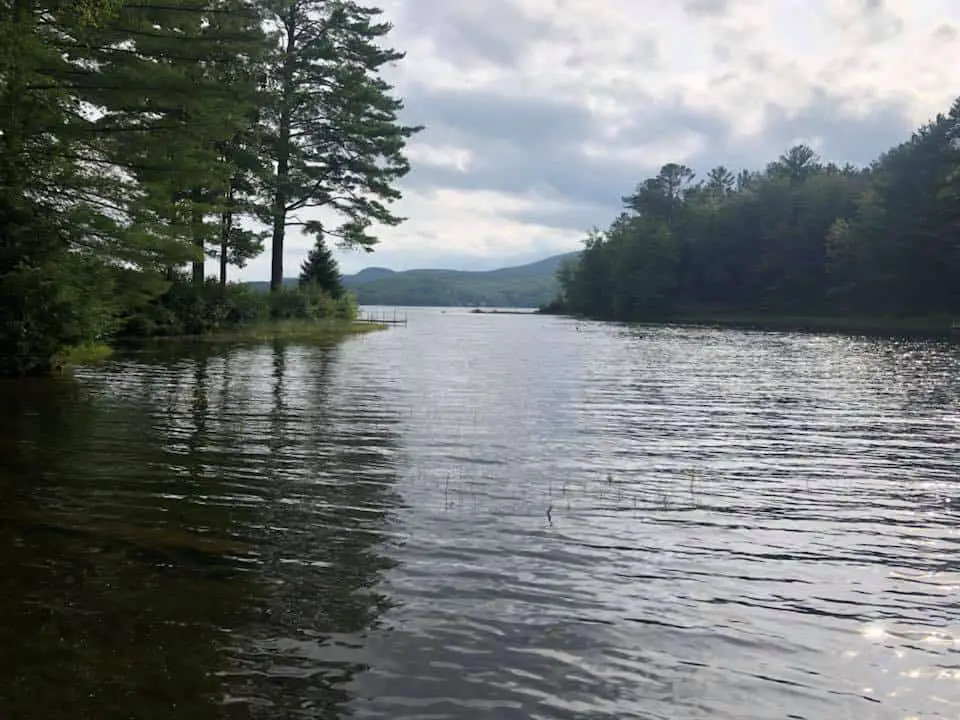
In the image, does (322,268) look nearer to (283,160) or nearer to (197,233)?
(283,160)

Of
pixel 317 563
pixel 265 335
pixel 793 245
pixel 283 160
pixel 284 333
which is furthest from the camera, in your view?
pixel 793 245

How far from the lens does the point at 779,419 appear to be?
60.2 feet

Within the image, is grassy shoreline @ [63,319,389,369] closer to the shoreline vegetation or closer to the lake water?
the lake water

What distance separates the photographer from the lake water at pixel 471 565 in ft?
17.7

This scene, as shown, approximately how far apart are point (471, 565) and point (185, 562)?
2.72 m

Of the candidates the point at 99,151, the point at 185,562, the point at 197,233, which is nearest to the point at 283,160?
the point at 197,233

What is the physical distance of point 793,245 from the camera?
372ft

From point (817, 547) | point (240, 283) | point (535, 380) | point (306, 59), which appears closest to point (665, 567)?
point (817, 547)

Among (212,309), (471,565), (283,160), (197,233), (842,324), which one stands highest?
(283,160)

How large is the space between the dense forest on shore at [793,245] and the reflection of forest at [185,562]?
81.2 meters

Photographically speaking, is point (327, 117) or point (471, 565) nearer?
point (471, 565)

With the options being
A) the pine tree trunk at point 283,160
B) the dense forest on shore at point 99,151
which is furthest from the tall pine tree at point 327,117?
the dense forest on shore at point 99,151

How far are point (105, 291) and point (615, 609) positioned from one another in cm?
1896

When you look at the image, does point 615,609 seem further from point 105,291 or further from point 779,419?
point 105,291
